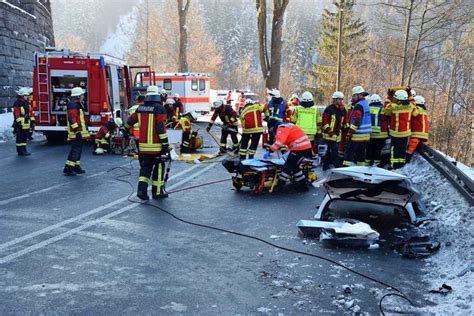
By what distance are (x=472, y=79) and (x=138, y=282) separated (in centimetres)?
3532

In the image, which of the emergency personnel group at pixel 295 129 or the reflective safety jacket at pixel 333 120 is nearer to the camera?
the emergency personnel group at pixel 295 129

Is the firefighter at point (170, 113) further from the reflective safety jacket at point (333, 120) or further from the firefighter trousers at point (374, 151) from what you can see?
the firefighter trousers at point (374, 151)

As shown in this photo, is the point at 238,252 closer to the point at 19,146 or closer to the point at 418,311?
the point at 418,311

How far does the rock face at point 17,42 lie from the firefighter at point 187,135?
886 centimetres

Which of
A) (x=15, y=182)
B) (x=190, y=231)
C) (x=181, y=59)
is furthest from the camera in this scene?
(x=181, y=59)

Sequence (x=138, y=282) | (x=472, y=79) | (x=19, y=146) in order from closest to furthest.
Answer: (x=138, y=282) → (x=19, y=146) → (x=472, y=79)

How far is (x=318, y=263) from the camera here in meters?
5.14

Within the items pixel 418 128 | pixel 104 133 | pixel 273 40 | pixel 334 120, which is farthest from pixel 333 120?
pixel 273 40

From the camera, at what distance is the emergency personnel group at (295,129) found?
320 inches

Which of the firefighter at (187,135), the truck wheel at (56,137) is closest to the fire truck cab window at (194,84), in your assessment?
the truck wheel at (56,137)

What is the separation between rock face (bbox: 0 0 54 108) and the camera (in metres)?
18.7

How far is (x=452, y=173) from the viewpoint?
24.3 feet

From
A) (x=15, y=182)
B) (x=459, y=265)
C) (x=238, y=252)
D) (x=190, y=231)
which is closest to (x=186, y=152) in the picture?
(x=15, y=182)

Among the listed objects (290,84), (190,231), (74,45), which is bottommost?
(190,231)
